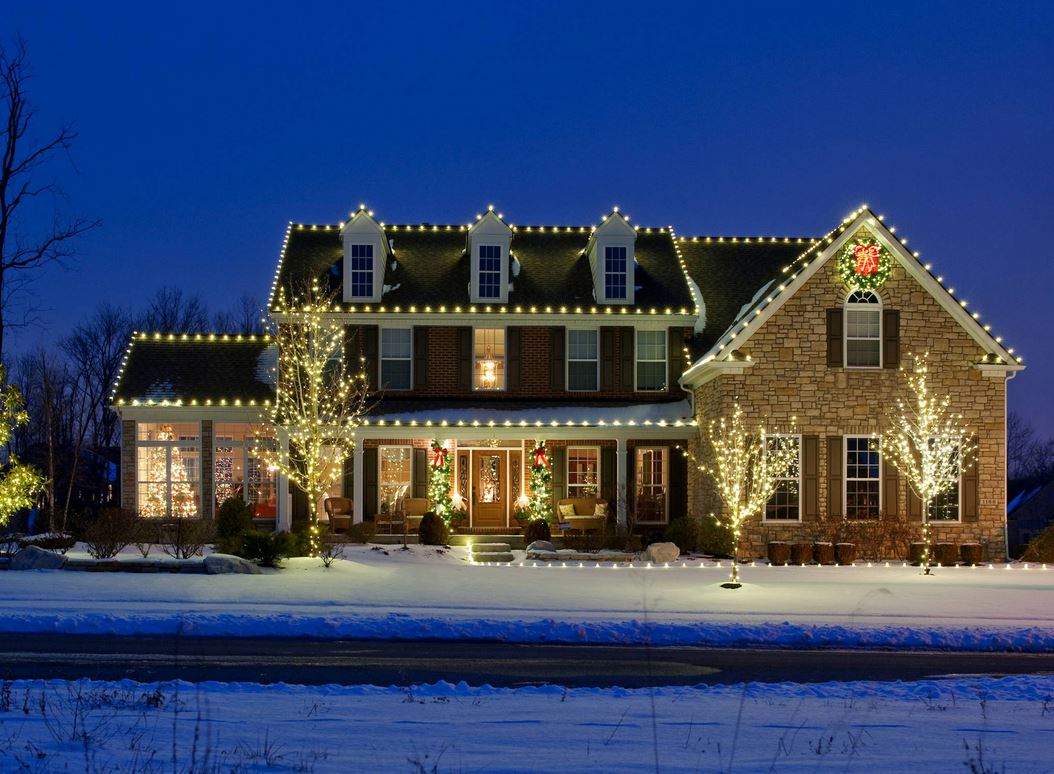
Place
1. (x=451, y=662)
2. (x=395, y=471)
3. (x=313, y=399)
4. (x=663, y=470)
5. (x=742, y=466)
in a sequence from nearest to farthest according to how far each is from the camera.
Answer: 1. (x=451, y=662)
2. (x=742, y=466)
3. (x=313, y=399)
4. (x=663, y=470)
5. (x=395, y=471)

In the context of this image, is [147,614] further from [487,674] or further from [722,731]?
[722,731]

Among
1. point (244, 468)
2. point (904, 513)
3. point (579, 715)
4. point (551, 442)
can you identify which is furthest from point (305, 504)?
point (579, 715)

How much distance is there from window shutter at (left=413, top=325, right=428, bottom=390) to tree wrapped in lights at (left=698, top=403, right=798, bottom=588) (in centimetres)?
797

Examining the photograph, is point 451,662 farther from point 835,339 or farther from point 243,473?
point 243,473

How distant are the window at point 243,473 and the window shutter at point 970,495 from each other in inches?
690

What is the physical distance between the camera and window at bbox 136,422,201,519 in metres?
29.6

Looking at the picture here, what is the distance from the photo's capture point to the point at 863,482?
2536 centimetres

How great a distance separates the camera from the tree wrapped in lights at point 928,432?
2403 centimetres

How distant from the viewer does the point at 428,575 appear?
20859mm

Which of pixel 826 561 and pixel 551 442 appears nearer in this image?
pixel 826 561

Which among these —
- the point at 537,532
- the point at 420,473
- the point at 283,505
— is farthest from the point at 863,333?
the point at 283,505

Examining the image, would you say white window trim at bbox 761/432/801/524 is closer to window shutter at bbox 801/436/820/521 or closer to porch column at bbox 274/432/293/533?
window shutter at bbox 801/436/820/521

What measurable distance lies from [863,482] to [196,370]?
18075 millimetres

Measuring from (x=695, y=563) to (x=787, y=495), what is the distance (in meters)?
2.88
